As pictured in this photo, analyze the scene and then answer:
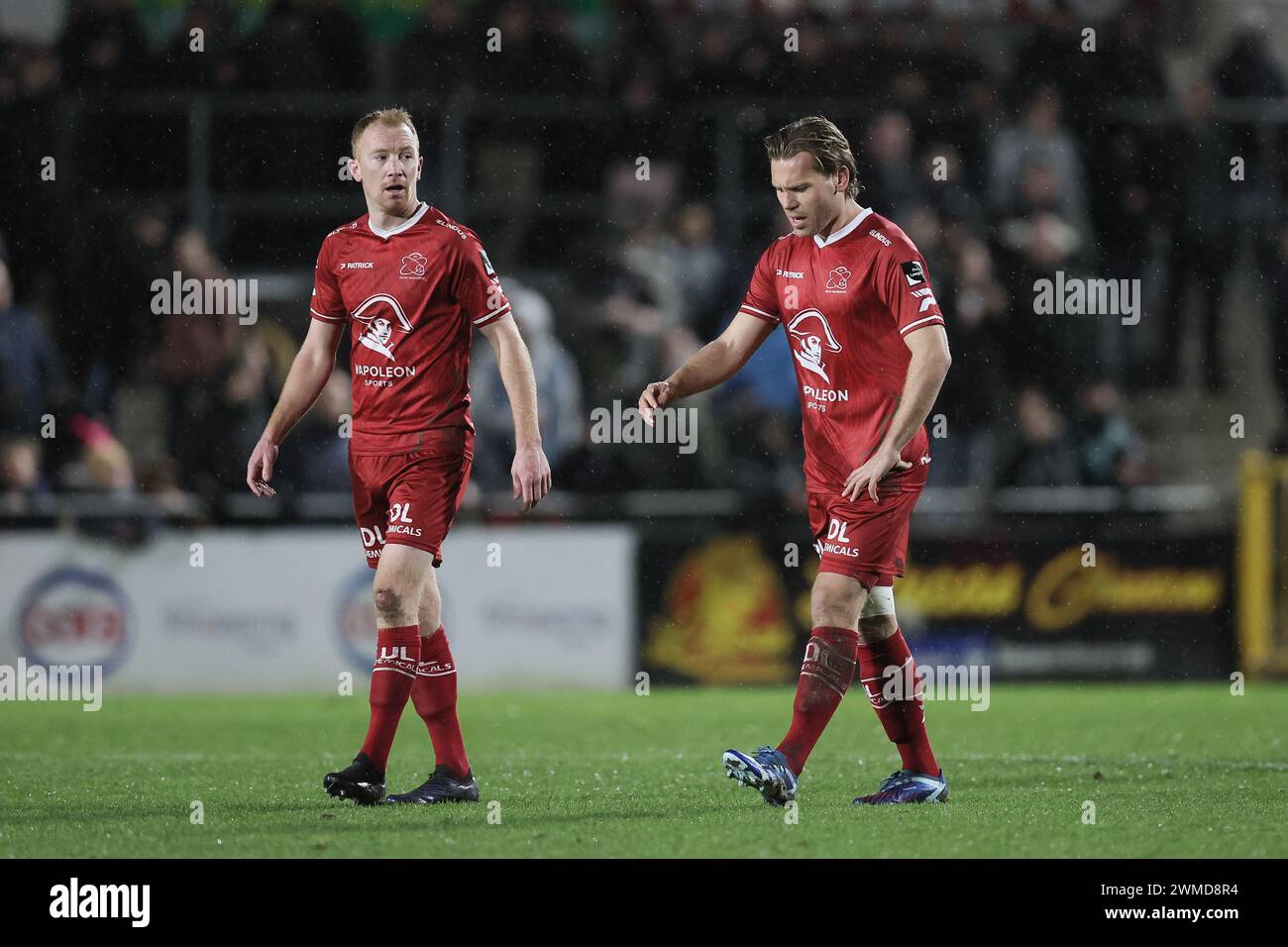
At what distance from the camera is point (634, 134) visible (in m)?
14.2

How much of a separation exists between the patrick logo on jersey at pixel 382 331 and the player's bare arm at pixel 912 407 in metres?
1.56

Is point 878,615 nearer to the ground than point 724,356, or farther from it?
nearer to the ground

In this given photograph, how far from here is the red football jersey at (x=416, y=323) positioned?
6.71 m

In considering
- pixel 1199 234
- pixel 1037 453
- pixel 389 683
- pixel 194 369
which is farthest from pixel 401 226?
pixel 1199 234

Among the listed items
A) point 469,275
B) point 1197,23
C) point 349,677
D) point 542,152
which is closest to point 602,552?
point 349,677

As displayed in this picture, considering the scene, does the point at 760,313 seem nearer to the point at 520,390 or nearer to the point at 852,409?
the point at 852,409

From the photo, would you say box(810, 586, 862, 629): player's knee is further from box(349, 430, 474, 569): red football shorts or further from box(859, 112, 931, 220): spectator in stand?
box(859, 112, 931, 220): spectator in stand

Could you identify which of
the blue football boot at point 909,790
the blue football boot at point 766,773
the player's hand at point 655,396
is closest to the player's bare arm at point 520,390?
the player's hand at point 655,396

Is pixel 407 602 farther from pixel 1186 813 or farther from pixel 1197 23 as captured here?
pixel 1197 23

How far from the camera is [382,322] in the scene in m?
6.76

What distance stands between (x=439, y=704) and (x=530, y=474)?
36.5 inches

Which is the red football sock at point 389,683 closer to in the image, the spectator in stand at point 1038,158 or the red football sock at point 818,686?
the red football sock at point 818,686

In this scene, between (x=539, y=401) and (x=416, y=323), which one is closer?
(x=416, y=323)

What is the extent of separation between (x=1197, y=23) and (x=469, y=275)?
11.0 metres
